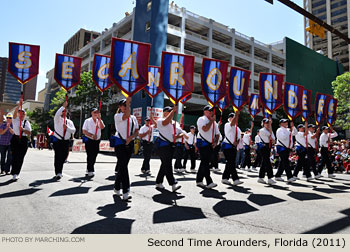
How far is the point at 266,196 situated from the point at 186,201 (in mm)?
1852

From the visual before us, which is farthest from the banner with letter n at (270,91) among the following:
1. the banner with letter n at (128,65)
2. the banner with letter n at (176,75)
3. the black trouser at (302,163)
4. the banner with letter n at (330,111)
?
the banner with letter n at (128,65)

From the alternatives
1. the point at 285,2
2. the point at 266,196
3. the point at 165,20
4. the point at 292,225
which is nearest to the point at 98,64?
the point at 285,2

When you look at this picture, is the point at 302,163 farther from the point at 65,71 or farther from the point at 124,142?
the point at 65,71

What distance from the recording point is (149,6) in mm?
30625

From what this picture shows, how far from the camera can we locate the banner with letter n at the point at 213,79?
7512 millimetres

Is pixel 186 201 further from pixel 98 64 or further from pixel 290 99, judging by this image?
pixel 290 99

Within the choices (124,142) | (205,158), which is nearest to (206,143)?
(205,158)

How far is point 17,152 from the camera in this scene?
648 centimetres

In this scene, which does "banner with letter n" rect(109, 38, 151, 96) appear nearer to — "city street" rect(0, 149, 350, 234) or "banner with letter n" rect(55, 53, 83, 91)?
"city street" rect(0, 149, 350, 234)

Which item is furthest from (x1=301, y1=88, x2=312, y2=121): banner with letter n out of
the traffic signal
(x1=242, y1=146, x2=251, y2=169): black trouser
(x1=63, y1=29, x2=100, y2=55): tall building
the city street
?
(x1=63, y1=29, x2=100, y2=55): tall building

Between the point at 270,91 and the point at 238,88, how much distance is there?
161 centimetres

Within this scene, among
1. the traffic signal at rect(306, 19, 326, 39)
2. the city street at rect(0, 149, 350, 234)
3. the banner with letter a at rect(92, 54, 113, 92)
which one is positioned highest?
the traffic signal at rect(306, 19, 326, 39)

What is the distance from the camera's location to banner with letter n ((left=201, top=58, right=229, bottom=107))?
7512 millimetres

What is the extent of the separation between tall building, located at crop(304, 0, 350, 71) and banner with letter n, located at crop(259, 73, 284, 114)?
252 ft
